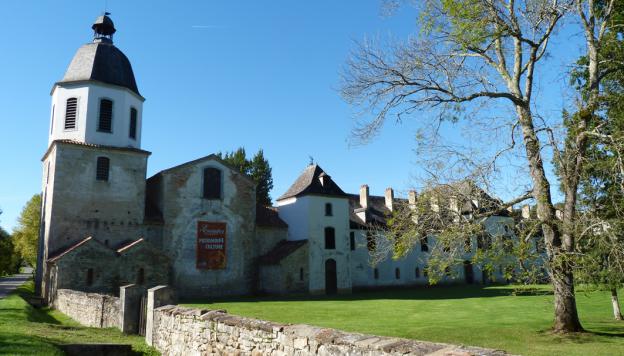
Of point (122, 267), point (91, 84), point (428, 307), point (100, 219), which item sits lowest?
point (428, 307)

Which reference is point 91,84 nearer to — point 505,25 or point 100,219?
point 100,219

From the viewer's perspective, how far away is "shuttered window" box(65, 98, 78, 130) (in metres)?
29.6

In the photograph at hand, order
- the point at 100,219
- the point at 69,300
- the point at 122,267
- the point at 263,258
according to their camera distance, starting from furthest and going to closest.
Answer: the point at 263,258 → the point at 100,219 → the point at 122,267 → the point at 69,300

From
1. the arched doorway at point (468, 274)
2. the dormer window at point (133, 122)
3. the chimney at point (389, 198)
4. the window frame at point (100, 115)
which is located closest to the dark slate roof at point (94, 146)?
the window frame at point (100, 115)

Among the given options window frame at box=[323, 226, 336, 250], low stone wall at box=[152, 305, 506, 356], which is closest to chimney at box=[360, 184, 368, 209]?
window frame at box=[323, 226, 336, 250]

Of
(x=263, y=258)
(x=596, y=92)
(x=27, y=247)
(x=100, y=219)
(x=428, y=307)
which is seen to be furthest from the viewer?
(x=27, y=247)

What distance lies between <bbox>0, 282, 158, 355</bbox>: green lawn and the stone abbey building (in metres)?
8.35

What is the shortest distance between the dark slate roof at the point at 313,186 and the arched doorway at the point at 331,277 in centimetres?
510

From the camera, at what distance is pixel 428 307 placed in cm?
2311

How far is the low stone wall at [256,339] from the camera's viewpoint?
537 cm

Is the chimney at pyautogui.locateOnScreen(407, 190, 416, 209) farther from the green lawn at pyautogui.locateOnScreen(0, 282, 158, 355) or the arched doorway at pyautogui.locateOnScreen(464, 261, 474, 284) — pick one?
the arched doorway at pyautogui.locateOnScreen(464, 261, 474, 284)

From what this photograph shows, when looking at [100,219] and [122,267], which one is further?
[100,219]

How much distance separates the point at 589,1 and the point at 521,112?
3470 mm

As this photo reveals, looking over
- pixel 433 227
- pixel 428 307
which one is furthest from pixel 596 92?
pixel 428 307
